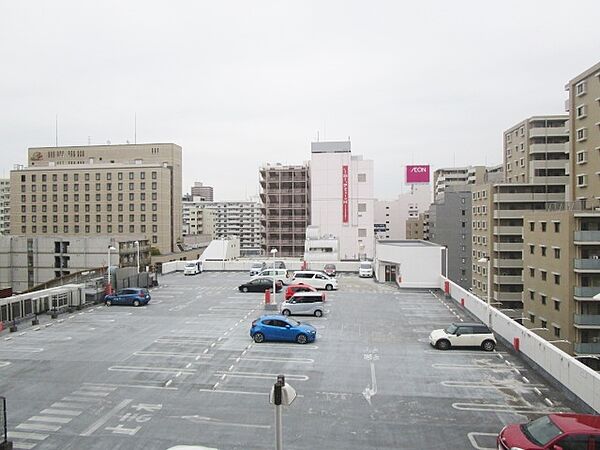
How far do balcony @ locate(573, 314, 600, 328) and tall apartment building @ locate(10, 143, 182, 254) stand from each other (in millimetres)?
72039

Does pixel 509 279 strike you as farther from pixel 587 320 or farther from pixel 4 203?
pixel 4 203

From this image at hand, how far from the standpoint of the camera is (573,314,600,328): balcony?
36.3 m

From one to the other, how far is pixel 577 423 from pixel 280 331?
501 inches

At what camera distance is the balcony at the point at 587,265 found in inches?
1391

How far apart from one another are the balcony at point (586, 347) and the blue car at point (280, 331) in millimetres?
23631

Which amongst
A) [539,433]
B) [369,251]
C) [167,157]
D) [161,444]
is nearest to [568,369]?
[539,433]

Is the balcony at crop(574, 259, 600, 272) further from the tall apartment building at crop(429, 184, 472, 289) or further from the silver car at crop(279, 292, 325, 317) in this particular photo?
the tall apartment building at crop(429, 184, 472, 289)

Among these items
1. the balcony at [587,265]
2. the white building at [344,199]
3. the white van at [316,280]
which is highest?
the white building at [344,199]

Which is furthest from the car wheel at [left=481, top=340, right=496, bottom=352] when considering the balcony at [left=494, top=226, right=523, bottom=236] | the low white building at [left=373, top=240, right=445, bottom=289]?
the balcony at [left=494, top=226, right=523, bottom=236]

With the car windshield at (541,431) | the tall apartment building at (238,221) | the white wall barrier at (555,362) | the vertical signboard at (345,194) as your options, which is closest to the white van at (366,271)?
the white wall barrier at (555,362)

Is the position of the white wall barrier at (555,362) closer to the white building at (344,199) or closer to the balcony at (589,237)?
the balcony at (589,237)

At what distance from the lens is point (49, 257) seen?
2547 inches

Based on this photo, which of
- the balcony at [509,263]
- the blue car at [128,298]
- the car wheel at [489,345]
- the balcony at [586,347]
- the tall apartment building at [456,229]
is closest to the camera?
the car wheel at [489,345]

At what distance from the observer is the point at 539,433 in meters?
11.1
